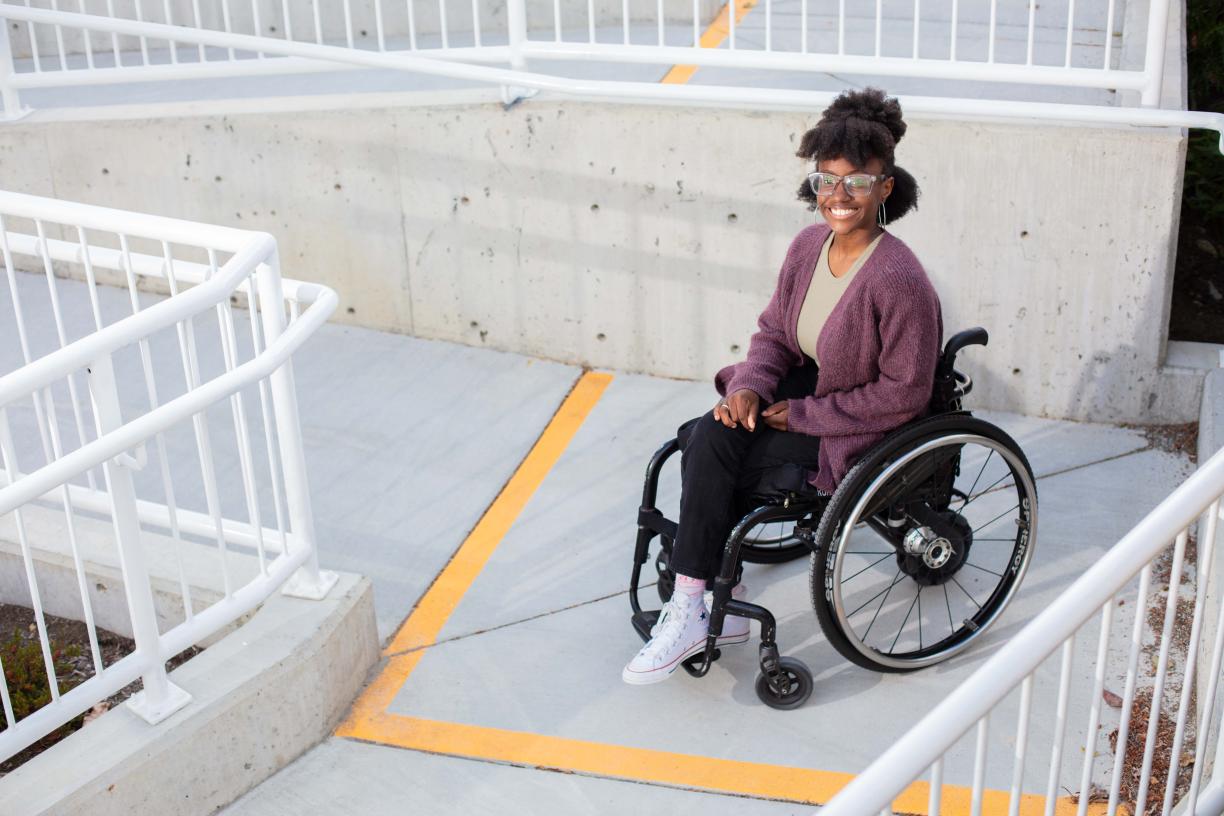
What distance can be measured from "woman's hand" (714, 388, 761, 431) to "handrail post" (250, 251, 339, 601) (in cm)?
110

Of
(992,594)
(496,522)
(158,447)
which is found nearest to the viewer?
(158,447)

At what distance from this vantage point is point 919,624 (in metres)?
3.97

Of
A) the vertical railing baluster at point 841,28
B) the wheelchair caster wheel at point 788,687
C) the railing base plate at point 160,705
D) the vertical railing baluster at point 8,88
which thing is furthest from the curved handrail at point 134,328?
the vertical railing baluster at point 8,88

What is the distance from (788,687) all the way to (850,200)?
1.28 metres

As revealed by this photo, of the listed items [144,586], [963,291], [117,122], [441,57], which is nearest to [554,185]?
[441,57]

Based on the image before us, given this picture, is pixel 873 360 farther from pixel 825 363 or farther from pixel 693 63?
pixel 693 63

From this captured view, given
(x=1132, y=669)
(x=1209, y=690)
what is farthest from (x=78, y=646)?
(x=1209, y=690)

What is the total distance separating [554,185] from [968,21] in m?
2.62

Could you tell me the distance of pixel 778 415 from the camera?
3.70m

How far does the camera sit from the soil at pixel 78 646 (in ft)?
12.8

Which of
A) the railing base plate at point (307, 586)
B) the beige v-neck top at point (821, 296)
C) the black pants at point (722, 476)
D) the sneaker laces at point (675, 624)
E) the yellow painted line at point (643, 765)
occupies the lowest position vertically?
the yellow painted line at point (643, 765)

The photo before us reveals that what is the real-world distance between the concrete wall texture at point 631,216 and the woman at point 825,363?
131 centimetres

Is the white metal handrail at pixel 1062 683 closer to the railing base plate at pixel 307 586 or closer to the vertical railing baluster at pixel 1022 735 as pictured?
the vertical railing baluster at pixel 1022 735

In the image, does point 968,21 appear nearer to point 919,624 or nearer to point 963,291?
point 963,291
